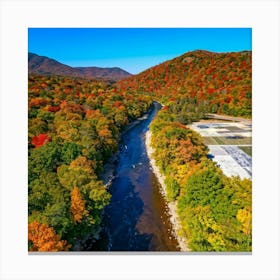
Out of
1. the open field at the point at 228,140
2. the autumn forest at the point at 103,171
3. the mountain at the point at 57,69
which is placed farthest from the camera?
the open field at the point at 228,140

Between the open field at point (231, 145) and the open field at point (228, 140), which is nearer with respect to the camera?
the open field at point (231, 145)

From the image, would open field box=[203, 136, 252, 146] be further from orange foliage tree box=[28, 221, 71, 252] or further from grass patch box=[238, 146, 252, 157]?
orange foliage tree box=[28, 221, 71, 252]

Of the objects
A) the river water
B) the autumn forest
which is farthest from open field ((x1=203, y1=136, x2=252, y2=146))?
the river water

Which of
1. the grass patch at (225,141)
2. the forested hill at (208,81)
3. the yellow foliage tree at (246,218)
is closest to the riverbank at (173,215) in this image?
the yellow foliage tree at (246,218)

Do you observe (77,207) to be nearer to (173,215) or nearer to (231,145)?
(173,215)

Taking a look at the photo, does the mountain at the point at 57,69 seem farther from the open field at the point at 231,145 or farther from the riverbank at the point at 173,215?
the open field at the point at 231,145

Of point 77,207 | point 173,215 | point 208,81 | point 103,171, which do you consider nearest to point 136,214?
point 173,215
